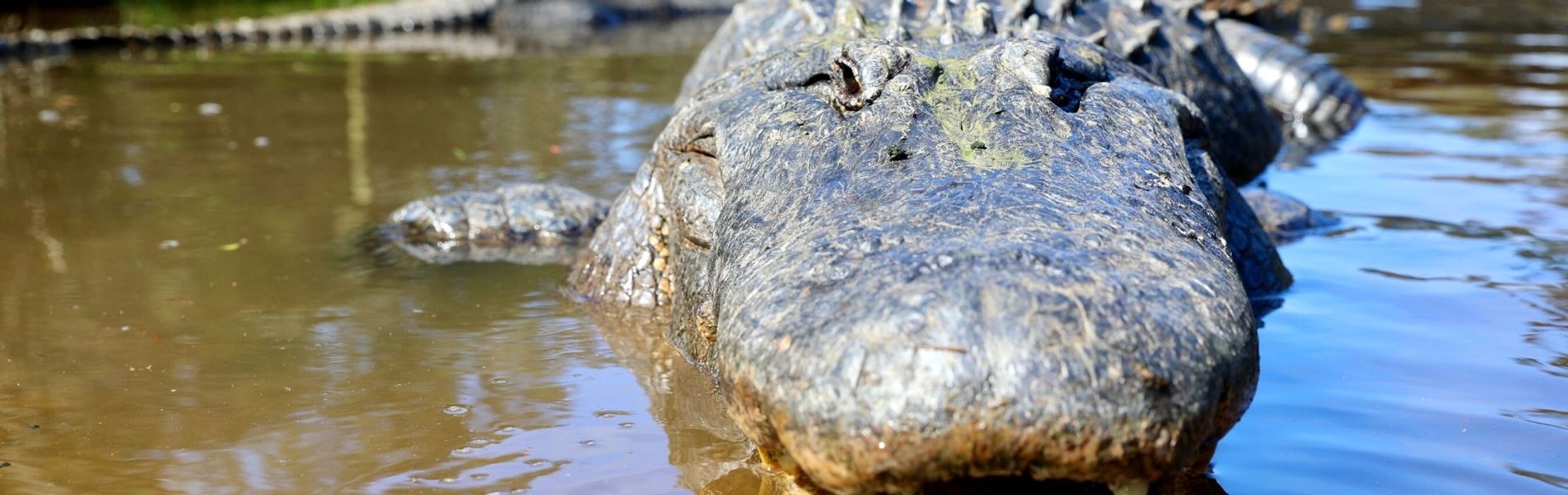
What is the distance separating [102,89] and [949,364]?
771 cm

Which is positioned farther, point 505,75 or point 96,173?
point 505,75

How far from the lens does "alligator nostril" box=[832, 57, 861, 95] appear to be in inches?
117

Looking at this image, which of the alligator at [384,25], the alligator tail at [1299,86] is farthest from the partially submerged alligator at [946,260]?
the alligator at [384,25]

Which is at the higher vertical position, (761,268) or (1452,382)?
(761,268)

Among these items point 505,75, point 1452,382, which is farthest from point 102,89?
point 1452,382

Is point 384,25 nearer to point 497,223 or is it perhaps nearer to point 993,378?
point 497,223

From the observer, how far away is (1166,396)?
1908 mm

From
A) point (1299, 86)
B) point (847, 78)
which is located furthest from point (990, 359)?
point (1299, 86)

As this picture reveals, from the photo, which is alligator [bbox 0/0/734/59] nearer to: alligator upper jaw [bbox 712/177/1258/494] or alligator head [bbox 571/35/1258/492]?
alligator head [bbox 571/35/1258/492]

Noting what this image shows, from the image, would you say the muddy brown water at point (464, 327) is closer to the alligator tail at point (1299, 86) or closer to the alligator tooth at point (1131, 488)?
the alligator tail at point (1299, 86)

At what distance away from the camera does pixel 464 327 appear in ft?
11.9

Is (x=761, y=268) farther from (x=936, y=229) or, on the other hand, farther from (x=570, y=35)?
(x=570, y=35)

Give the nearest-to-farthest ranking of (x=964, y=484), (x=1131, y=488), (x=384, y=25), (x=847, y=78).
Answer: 1. (x=1131, y=488)
2. (x=964, y=484)
3. (x=847, y=78)
4. (x=384, y=25)

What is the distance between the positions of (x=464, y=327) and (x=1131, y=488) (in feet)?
7.02
